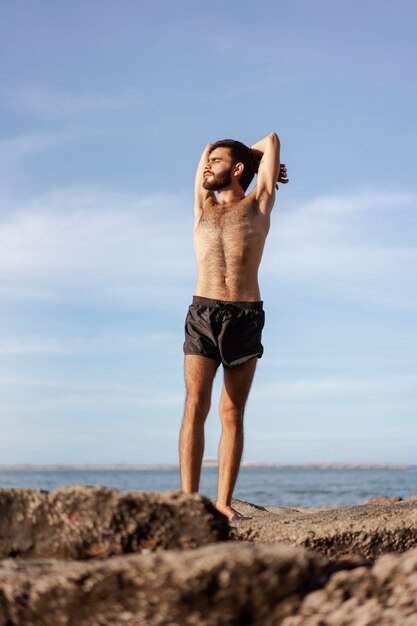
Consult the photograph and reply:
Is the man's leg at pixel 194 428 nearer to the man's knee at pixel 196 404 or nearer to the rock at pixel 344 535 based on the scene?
the man's knee at pixel 196 404

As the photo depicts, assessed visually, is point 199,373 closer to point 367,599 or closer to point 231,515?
point 231,515

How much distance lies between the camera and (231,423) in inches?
228

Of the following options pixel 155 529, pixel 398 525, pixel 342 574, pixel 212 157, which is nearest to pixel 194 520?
pixel 155 529

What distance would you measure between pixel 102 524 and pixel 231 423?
8.81ft

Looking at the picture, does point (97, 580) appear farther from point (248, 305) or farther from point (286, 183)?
point (286, 183)

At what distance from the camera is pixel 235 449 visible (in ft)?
19.0

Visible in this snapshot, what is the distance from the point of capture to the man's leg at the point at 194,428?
5.58m

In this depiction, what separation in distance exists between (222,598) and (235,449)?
326 cm

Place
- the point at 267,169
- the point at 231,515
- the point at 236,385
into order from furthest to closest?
the point at 267,169 → the point at 236,385 → the point at 231,515

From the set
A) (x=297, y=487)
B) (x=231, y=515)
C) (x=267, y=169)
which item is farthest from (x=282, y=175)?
(x=297, y=487)

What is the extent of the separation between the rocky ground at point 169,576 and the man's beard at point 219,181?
3.42 metres

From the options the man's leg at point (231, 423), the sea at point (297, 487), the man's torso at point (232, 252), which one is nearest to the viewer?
the man's leg at point (231, 423)

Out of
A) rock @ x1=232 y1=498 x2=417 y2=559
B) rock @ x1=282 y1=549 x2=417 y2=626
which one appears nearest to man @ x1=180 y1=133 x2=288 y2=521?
rock @ x1=232 y1=498 x2=417 y2=559

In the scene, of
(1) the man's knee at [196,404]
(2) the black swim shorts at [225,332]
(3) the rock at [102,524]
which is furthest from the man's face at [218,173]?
(3) the rock at [102,524]
